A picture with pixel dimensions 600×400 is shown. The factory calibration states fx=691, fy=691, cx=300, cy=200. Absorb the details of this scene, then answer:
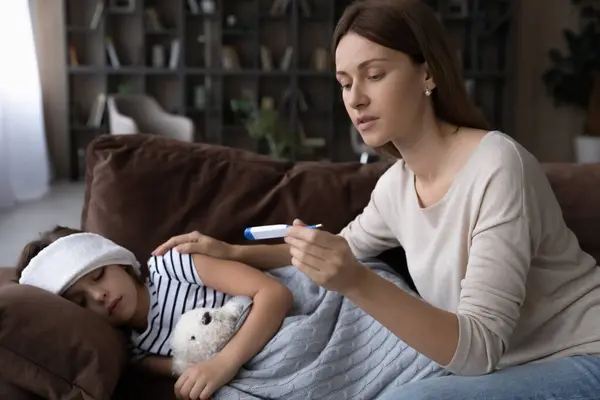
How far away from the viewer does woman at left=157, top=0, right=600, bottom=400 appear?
40.9 inches

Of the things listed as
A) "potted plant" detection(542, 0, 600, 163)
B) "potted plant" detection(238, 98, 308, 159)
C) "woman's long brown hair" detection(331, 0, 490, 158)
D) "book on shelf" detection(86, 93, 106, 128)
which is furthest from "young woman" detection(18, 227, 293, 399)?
"potted plant" detection(542, 0, 600, 163)

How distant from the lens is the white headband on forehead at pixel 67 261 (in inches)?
55.9

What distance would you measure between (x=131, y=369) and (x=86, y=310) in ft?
0.71

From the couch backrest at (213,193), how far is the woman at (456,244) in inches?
13.6

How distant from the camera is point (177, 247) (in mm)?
1495

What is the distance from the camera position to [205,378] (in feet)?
4.27

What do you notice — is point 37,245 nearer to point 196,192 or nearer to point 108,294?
point 108,294

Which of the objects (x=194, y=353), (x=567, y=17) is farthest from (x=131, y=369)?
(x=567, y=17)

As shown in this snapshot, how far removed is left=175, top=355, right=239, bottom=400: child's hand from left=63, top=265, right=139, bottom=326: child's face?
0.24m

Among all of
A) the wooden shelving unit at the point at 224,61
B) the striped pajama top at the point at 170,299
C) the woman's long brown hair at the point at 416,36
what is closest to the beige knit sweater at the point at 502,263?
the woman's long brown hair at the point at 416,36

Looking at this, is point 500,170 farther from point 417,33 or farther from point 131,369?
point 131,369

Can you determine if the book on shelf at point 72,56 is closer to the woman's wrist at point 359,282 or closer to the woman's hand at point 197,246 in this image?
the woman's hand at point 197,246

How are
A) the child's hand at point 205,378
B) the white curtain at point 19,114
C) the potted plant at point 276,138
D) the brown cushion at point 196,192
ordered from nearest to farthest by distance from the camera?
the child's hand at point 205,378 < the brown cushion at point 196,192 < the potted plant at point 276,138 < the white curtain at point 19,114

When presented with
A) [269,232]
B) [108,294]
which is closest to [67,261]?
[108,294]
